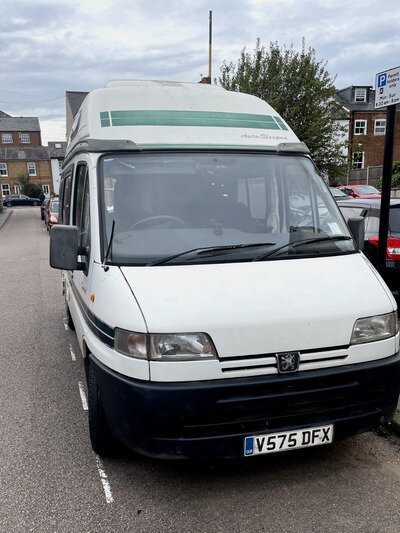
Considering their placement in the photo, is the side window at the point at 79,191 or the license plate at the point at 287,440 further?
the side window at the point at 79,191

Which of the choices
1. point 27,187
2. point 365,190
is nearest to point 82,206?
point 365,190

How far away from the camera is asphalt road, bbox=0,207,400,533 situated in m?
2.89

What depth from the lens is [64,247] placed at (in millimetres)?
3488

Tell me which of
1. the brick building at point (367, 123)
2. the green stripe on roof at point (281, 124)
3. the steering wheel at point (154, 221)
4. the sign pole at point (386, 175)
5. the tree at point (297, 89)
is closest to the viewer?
the steering wheel at point (154, 221)

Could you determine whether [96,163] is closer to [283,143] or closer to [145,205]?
[145,205]

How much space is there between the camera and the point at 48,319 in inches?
302

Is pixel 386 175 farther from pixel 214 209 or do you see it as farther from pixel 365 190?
pixel 365 190

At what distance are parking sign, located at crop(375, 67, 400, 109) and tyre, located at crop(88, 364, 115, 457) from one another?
3906mm

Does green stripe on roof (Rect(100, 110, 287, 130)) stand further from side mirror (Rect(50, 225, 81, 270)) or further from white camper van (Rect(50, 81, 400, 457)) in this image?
side mirror (Rect(50, 225, 81, 270))

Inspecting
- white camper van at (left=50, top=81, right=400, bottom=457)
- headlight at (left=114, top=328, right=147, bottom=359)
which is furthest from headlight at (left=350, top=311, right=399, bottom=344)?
headlight at (left=114, top=328, right=147, bottom=359)

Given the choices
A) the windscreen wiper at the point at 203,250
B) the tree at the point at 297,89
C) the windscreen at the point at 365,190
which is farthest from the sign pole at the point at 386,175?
the windscreen at the point at 365,190

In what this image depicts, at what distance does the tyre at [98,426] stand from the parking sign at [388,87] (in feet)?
12.8

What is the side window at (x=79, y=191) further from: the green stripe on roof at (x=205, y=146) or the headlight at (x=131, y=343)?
the headlight at (x=131, y=343)

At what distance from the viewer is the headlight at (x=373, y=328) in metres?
3.02
